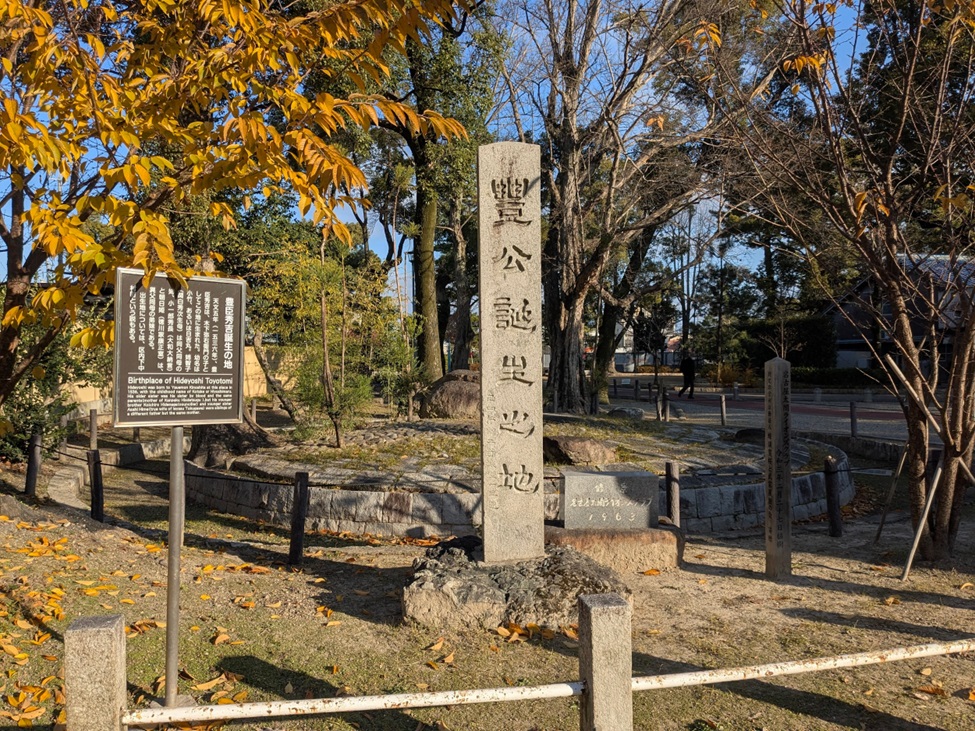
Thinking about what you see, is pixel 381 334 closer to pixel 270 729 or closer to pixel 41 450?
pixel 41 450

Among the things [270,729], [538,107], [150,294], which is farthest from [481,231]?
[538,107]

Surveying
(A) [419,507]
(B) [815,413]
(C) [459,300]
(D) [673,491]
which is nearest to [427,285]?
(C) [459,300]

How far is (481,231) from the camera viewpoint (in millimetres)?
6543

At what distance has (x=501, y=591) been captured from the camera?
5.88 meters

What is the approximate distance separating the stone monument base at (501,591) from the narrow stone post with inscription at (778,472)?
2.11m

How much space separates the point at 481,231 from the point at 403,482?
4534 millimetres

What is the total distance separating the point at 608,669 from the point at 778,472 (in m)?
4.61

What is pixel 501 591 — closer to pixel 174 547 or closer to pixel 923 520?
pixel 174 547

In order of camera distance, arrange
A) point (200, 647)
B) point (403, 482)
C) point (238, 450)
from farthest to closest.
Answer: point (238, 450) < point (403, 482) < point (200, 647)

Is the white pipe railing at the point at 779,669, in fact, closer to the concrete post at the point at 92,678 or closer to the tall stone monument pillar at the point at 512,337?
the concrete post at the point at 92,678

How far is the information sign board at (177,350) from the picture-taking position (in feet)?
12.7

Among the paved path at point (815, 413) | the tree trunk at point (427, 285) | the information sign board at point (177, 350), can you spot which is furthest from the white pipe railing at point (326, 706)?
the tree trunk at point (427, 285)

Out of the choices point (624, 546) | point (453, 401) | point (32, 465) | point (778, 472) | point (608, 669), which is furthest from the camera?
point (453, 401)

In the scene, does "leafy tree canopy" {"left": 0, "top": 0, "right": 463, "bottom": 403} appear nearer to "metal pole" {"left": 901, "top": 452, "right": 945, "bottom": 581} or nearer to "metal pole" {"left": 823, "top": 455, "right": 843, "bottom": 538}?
"metal pole" {"left": 901, "top": 452, "right": 945, "bottom": 581}
